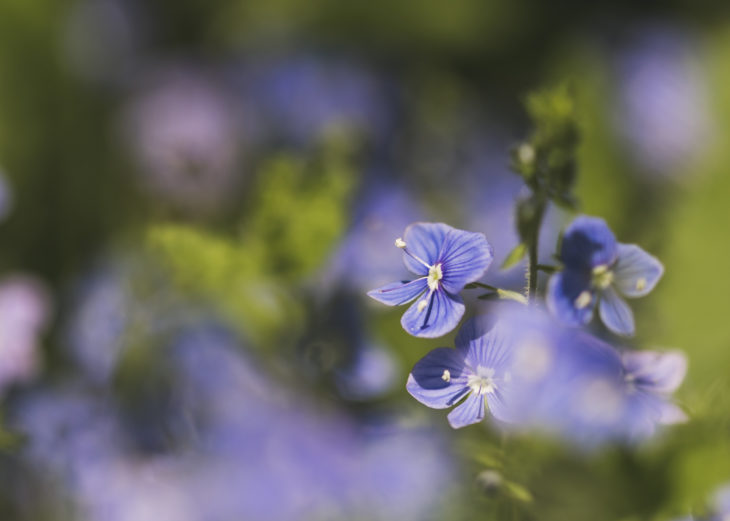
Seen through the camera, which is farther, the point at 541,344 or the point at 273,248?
the point at 273,248

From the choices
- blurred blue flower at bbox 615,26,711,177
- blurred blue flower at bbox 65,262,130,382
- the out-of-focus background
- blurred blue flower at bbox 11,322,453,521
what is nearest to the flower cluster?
the out-of-focus background

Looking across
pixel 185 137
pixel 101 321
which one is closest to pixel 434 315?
pixel 101 321

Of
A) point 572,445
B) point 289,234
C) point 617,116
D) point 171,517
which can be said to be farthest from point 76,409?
point 617,116

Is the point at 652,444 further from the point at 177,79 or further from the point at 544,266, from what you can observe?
the point at 177,79

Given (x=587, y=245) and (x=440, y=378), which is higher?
(x=587, y=245)

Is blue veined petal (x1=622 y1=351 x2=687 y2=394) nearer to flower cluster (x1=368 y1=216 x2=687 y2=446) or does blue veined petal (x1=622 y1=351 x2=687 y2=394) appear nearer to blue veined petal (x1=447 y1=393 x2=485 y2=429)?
flower cluster (x1=368 y1=216 x2=687 y2=446)

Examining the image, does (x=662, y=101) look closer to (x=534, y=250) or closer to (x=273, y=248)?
(x=273, y=248)
